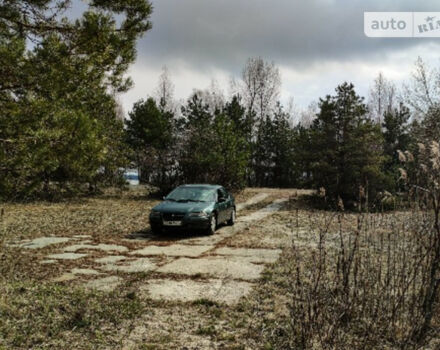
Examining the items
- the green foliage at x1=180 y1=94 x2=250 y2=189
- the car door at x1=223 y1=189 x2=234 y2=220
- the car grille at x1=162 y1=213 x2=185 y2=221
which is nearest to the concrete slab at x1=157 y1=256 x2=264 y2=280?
the car grille at x1=162 y1=213 x2=185 y2=221

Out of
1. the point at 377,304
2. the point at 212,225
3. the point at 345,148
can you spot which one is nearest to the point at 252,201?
the point at 345,148

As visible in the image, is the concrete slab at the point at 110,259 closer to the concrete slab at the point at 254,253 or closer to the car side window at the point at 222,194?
the concrete slab at the point at 254,253

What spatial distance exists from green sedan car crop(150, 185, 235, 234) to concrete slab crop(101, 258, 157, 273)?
2896 millimetres

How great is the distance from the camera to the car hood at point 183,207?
409 inches

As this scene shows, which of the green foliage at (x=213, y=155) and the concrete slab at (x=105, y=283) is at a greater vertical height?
the green foliage at (x=213, y=155)

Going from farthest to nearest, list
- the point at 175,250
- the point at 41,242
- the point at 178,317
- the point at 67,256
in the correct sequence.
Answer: the point at 41,242 → the point at 175,250 → the point at 67,256 → the point at 178,317

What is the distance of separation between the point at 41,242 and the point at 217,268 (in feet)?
15.3

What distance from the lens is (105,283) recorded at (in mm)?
5703

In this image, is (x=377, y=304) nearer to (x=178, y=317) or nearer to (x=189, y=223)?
(x=178, y=317)

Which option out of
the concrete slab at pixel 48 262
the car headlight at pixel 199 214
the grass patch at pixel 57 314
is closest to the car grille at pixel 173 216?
the car headlight at pixel 199 214

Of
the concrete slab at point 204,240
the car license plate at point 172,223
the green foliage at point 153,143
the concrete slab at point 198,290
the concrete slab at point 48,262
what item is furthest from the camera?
the green foliage at point 153,143

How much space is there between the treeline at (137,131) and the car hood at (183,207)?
2.11 metres

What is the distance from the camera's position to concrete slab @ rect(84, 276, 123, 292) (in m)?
5.43

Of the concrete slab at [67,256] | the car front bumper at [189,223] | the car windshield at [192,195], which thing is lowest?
the concrete slab at [67,256]
